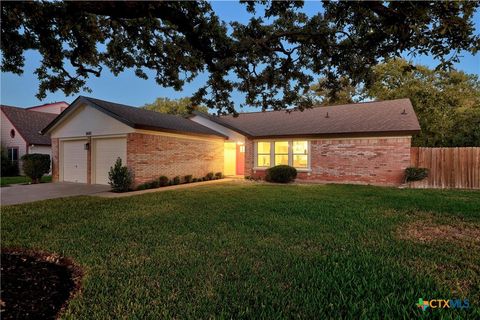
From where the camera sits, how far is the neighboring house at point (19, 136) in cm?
2077

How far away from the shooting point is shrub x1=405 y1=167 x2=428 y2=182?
12508 millimetres

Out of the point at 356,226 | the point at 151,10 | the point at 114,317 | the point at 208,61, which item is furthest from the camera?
the point at 208,61

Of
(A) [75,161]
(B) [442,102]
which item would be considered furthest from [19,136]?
(B) [442,102]

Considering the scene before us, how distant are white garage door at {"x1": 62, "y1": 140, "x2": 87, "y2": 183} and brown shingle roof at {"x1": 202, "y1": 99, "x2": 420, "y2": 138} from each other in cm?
848

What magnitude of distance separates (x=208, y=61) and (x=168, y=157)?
819 centimetres

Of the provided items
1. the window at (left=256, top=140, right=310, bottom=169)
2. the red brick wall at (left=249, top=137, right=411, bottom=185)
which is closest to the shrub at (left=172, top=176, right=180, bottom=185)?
the window at (left=256, top=140, right=310, bottom=169)

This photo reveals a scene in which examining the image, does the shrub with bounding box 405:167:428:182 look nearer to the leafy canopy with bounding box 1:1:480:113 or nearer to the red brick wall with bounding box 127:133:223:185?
the leafy canopy with bounding box 1:1:480:113

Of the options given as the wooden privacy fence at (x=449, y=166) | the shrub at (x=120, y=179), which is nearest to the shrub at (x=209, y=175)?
the shrub at (x=120, y=179)

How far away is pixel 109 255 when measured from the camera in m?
3.94

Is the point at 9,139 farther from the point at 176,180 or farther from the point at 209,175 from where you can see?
the point at 209,175

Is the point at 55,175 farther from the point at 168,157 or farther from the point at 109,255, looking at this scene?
the point at 109,255

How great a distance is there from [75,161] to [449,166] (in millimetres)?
19143

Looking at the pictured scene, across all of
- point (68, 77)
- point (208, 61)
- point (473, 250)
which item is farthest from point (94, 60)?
point (473, 250)

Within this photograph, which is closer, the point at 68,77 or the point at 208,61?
the point at 208,61
